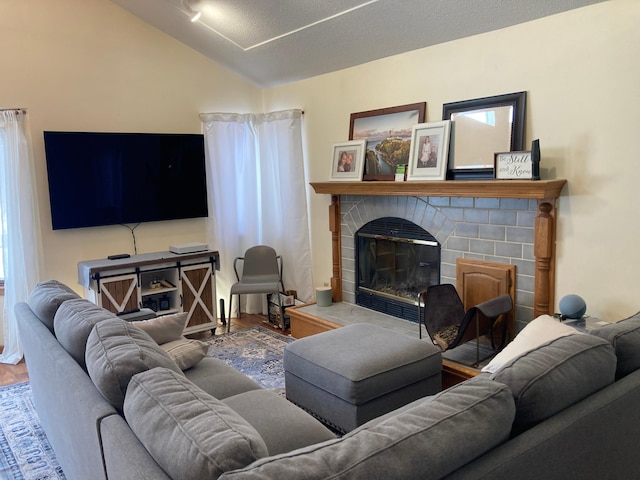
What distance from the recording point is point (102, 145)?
14.4 feet

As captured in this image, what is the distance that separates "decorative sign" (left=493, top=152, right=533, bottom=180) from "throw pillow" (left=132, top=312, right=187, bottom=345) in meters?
2.07

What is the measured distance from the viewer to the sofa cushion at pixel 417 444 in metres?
1.06

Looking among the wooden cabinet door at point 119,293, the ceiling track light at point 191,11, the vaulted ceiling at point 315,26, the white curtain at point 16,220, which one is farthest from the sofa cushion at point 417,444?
the white curtain at point 16,220

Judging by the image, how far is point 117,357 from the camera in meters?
1.66

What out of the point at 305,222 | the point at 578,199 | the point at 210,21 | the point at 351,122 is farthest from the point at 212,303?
the point at 578,199

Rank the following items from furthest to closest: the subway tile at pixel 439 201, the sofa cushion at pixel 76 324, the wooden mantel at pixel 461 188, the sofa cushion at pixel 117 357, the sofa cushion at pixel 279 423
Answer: the subway tile at pixel 439 201 → the wooden mantel at pixel 461 188 → the sofa cushion at pixel 76 324 → the sofa cushion at pixel 279 423 → the sofa cushion at pixel 117 357

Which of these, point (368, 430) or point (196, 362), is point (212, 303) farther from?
point (368, 430)

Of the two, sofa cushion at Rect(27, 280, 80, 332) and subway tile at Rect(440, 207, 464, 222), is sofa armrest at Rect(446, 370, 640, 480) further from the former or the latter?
sofa cushion at Rect(27, 280, 80, 332)

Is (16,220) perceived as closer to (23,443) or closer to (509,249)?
(23,443)

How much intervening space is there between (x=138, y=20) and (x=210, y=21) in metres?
0.88

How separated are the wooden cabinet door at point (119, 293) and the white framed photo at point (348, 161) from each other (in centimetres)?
193

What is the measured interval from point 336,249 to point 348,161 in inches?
32.4

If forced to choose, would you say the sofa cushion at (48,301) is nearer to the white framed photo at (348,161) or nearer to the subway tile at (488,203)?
the white framed photo at (348,161)

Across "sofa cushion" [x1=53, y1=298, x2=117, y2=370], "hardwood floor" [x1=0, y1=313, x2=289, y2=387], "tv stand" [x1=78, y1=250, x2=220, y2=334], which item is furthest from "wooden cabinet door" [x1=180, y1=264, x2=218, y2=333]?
"sofa cushion" [x1=53, y1=298, x2=117, y2=370]
